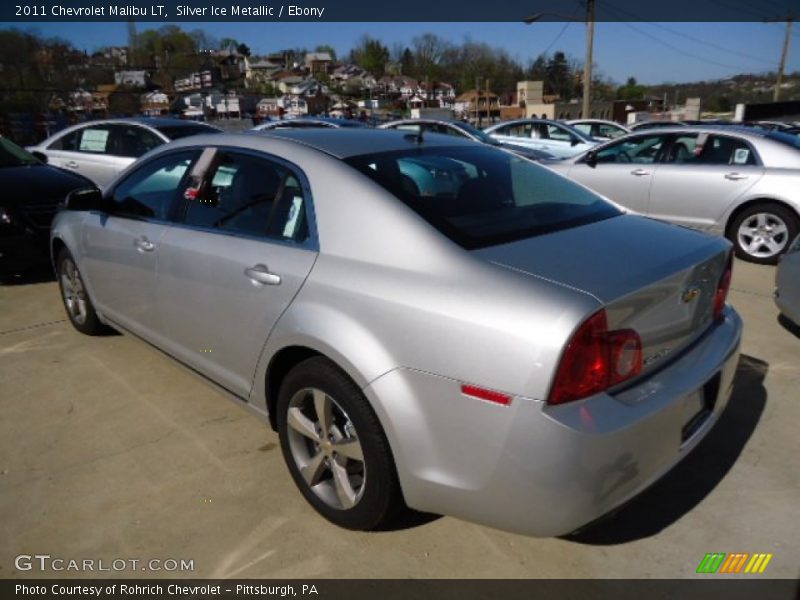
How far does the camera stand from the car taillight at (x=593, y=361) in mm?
1720

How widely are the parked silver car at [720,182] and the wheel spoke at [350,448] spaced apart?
5781 mm

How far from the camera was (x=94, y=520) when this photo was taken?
251 centimetres

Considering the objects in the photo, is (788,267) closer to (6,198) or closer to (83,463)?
(83,463)

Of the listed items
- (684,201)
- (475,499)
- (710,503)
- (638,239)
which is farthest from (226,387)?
(684,201)

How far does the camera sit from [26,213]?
573cm

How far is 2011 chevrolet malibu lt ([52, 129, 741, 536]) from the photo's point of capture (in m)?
1.77

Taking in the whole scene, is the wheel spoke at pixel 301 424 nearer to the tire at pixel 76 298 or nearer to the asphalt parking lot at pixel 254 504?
the asphalt parking lot at pixel 254 504

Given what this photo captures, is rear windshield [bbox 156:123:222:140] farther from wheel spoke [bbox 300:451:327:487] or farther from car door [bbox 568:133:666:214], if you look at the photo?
wheel spoke [bbox 300:451:327:487]

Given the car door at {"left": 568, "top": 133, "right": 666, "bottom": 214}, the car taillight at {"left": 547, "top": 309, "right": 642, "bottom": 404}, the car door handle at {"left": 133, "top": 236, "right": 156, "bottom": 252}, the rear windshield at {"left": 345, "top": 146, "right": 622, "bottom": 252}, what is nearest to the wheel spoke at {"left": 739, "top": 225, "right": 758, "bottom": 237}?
the car door at {"left": 568, "top": 133, "right": 666, "bottom": 214}

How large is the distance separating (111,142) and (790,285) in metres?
8.17

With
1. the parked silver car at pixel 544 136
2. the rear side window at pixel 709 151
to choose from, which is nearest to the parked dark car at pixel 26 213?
the rear side window at pixel 709 151

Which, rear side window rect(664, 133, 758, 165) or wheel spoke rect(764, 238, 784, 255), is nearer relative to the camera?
wheel spoke rect(764, 238, 784, 255)

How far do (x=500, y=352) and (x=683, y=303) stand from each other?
0.81 meters

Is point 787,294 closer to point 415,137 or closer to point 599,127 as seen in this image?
point 415,137
